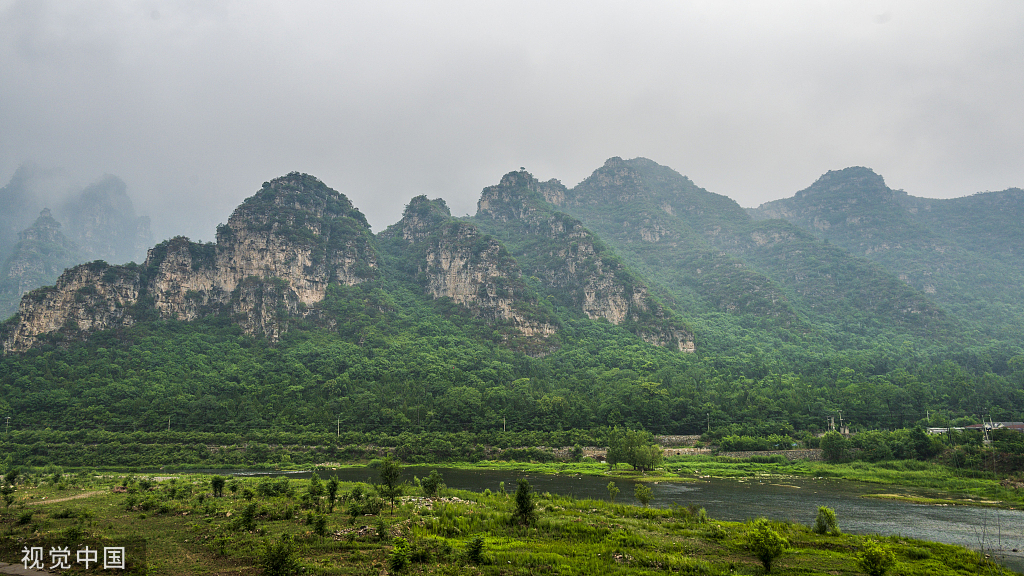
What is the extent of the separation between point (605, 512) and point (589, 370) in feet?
320

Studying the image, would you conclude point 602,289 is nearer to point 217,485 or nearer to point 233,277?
point 233,277

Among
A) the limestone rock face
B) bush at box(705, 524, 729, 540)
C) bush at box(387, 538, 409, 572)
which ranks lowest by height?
bush at box(705, 524, 729, 540)

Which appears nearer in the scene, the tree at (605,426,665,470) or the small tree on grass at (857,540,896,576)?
the small tree on grass at (857,540,896,576)

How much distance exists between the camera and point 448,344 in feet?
471

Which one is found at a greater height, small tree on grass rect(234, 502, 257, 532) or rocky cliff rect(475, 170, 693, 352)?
rocky cliff rect(475, 170, 693, 352)

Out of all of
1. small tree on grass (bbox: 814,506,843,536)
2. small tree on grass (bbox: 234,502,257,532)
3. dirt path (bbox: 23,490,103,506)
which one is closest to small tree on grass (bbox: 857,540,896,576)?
small tree on grass (bbox: 814,506,843,536)

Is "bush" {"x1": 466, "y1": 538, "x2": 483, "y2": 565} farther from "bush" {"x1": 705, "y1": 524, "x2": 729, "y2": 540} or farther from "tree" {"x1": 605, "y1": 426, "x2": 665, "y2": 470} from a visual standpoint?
"tree" {"x1": 605, "y1": 426, "x2": 665, "y2": 470}

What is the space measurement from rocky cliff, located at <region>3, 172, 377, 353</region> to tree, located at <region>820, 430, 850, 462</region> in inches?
5223

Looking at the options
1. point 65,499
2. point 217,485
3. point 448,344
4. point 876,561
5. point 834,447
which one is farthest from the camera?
point 448,344

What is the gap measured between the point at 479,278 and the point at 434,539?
481ft

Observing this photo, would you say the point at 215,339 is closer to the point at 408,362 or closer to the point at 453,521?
the point at 408,362

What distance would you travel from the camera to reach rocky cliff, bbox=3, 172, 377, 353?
4995 inches

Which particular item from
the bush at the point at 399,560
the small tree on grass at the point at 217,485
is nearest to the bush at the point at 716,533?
the bush at the point at 399,560

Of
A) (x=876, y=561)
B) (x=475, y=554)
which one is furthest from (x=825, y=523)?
(x=475, y=554)
